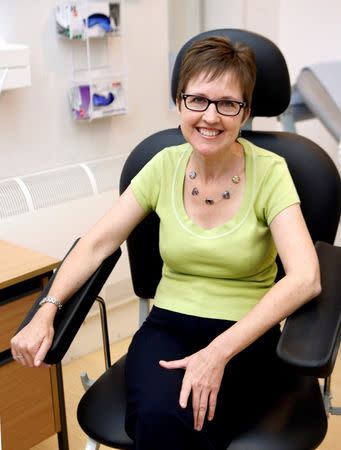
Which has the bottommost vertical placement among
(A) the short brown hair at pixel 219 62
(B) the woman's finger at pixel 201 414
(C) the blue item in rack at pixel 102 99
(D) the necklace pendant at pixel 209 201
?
(B) the woman's finger at pixel 201 414

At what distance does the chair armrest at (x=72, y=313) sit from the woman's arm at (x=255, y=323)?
0.20 metres

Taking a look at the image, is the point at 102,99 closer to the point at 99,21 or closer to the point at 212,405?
the point at 99,21

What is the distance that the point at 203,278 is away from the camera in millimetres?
1610

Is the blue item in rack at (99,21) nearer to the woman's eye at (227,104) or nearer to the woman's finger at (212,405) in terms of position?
the woman's eye at (227,104)

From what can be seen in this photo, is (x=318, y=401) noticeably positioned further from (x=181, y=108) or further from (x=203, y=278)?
(x=181, y=108)

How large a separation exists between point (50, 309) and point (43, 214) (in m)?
0.99

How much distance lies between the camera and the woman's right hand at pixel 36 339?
1444 millimetres

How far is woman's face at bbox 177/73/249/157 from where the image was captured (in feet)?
4.92

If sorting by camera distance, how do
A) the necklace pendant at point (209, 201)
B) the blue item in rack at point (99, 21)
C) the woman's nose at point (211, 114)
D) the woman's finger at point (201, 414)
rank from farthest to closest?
the blue item in rack at point (99, 21)
the necklace pendant at point (209, 201)
the woman's nose at point (211, 114)
the woman's finger at point (201, 414)

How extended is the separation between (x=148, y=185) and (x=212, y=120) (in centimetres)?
24

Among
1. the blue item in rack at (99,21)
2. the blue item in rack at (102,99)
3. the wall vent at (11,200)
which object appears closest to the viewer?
the wall vent at (11,200)

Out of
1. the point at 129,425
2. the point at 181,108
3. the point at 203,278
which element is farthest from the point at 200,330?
the point at 181,108

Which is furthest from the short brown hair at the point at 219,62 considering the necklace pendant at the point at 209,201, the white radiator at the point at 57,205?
the white radiator at the point at 57,205

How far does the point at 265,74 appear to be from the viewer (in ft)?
5.41
